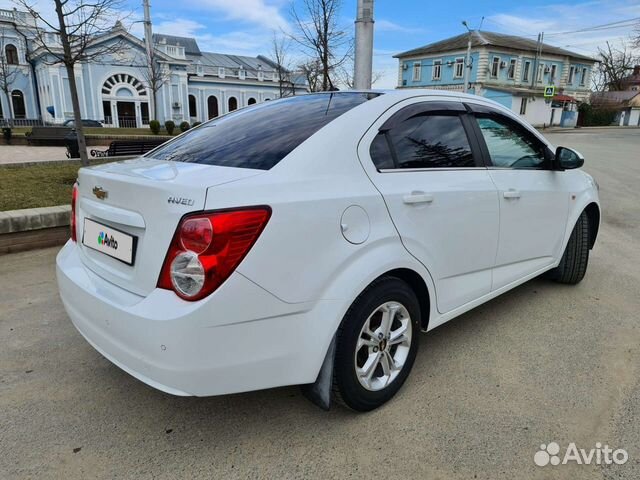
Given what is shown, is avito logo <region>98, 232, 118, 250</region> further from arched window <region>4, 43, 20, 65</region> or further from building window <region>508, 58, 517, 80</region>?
building window <region>508, 58, 517, 80</region>

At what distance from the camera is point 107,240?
7.35ft

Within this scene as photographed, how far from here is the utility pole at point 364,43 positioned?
704cm

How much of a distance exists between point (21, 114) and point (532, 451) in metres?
48.0

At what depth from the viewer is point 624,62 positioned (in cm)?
6625

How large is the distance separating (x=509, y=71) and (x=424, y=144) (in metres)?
51.2

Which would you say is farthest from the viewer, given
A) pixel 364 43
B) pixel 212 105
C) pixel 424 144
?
pixel 212 105

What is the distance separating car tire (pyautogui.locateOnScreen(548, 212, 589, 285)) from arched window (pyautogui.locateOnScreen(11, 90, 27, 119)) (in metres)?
46.4

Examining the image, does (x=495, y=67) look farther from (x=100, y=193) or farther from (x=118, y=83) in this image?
(x=100, y=193)

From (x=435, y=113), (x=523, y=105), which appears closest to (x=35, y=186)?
(x=435, y=113)

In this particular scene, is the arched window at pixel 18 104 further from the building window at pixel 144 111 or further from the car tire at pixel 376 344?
the car tire at pixel 376 344

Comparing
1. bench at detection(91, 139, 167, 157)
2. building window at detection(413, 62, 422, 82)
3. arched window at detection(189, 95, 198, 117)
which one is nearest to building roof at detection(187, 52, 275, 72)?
arched window at detection(189, 95, 198, 117)

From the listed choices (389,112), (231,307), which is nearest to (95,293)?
(231,307)

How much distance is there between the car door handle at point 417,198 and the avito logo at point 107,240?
4.58 feet

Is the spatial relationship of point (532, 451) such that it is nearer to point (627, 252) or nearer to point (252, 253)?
point (252, 253)
